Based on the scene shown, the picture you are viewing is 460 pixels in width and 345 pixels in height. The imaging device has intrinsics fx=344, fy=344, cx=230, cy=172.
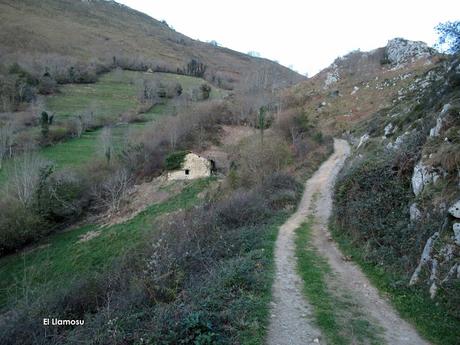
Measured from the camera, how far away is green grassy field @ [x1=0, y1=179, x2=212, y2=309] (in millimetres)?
21584

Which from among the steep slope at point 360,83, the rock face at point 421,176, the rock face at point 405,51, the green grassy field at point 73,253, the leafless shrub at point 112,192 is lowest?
the green grassy field at point 73,253

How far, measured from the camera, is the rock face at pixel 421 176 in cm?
1075

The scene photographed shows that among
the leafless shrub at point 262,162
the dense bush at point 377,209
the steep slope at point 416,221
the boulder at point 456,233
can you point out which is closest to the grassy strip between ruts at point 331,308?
the steep slope at point 416,221

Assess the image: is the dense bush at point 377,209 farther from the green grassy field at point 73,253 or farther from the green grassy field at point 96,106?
the green grassy field at point 96,106

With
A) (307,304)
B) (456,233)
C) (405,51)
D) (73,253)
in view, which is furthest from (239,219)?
(405,51)

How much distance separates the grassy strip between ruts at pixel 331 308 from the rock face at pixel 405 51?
6297cm

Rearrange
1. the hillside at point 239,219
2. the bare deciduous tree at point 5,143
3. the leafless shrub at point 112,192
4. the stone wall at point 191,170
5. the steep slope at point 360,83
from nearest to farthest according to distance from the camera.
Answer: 1. the hillside at point 239,219
2. the leafless shrub at point 112,192
3. the stone wall at point 191,170
4. the bare deciduous tree at point 5,143
5. the steep slope at point 360,83

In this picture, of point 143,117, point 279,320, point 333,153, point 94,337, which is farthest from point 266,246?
point 143,117

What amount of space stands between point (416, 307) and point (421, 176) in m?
4.82

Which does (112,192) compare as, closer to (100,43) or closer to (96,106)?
(96,106)

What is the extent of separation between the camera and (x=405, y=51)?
2657 inches

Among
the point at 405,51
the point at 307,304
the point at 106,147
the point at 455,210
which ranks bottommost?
the point at 106,147

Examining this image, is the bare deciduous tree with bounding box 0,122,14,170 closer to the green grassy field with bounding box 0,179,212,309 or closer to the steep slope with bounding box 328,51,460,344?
the green grassy field with bounding box 0,179,212,309

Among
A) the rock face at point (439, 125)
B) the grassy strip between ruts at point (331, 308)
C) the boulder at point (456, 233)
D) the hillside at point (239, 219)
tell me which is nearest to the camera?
the grassy strip between ruts at point (331, 308)
